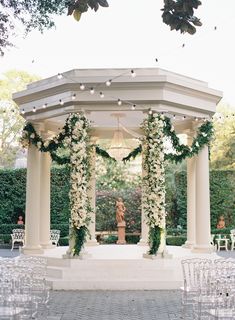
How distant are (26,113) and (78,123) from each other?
8.09ft

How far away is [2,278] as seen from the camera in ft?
21.0

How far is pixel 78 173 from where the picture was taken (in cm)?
1201

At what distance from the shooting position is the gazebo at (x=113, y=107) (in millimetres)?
12148

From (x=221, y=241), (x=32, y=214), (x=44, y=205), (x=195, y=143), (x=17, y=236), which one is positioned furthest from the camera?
(x=221, y=241)

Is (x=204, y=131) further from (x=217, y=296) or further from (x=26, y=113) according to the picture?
(x=217, y=296)

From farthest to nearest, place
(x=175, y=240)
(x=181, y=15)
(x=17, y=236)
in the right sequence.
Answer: (x=17, y=236) < (x=175, y=240) < (x=181, y=15)

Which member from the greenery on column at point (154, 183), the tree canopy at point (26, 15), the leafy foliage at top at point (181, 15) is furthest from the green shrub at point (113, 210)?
the leafy foliage at top at point (181, 15)

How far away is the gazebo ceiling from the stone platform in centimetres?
371

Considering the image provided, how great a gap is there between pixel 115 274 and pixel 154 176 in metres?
2.51

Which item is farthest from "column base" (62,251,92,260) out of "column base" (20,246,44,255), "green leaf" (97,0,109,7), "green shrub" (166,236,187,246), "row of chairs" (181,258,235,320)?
"green shrub" (166,236,187,246)

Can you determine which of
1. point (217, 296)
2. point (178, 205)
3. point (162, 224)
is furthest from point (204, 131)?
point (178, 205)

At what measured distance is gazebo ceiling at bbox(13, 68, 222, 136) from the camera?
12.1m

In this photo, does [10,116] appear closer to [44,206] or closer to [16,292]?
[44,206]

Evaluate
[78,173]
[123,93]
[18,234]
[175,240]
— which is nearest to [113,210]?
[175,240]
